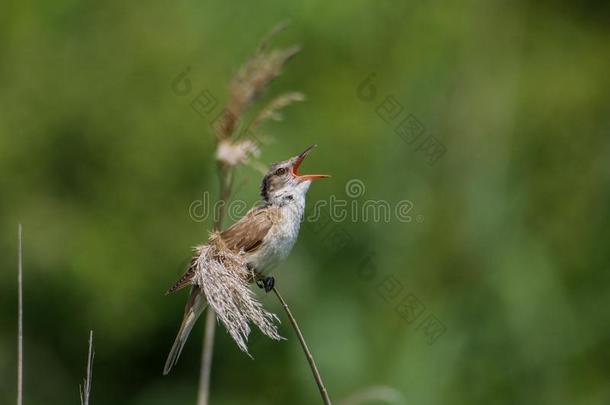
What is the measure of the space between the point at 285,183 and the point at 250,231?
634 mm

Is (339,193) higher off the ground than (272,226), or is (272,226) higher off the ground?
(339,193)

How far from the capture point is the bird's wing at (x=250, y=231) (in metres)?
5.29

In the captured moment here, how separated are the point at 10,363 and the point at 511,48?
254 inches

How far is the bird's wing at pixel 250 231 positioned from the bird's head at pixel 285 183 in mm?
243

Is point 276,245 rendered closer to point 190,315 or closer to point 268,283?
point 268,283

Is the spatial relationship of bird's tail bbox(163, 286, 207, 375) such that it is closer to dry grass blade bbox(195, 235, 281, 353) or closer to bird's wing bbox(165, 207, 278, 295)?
bird's wing bbox(165, 207, 278, 295)

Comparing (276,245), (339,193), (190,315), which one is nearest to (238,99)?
(190,315)

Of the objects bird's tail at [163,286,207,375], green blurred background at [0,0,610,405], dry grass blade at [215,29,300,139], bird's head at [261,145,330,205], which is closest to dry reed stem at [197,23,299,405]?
dry grass blade at [215,29,300,139]

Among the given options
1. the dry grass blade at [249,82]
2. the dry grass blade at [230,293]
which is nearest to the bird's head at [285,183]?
the dry grass blade at [249,82]

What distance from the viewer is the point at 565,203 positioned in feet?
28.2

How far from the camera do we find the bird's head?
5.79 metres

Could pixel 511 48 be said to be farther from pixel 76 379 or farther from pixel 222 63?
pixel 76 379

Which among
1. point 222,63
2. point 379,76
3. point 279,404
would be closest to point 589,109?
point 379,76

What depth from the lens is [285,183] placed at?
19.3 feet
